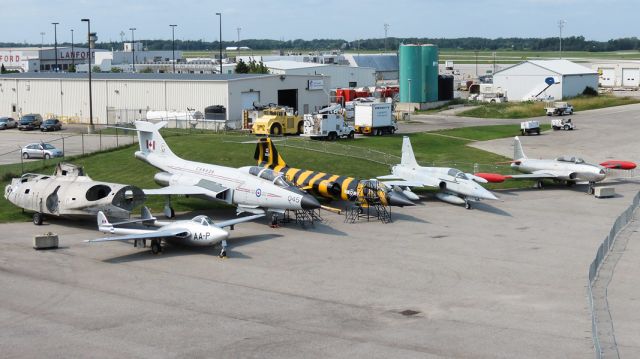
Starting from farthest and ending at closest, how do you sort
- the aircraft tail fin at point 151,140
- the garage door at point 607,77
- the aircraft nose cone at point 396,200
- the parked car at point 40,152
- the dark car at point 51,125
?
the garage door at point 607,77, the dark car at point 51,125, the parked car at point 40,152, the aircraft tail fin at point 151,140, the aircraft nose cone at point 396,200

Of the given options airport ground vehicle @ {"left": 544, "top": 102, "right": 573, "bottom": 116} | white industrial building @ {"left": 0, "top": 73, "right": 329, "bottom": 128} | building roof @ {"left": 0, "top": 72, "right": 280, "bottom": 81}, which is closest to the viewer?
white industrial building @ {"left": 0, "top": 73, "right": 329, "bottom": 128}

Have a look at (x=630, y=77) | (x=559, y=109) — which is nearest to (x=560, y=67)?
(x=559, y=109)

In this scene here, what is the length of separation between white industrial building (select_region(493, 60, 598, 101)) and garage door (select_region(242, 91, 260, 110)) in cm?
4458

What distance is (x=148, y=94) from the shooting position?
80.4 m

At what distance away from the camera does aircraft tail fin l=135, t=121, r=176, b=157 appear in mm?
43719

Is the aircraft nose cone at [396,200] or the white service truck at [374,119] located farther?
the white service truck at [374,119]

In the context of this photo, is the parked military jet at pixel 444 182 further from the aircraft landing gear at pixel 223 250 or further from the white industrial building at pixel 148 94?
the white industrial building at pixel 148 94

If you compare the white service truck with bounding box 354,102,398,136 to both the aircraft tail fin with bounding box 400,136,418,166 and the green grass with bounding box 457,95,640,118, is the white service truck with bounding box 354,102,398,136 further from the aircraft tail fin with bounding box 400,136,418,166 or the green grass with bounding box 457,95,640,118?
the green grass with bounding box 457,95,640,118

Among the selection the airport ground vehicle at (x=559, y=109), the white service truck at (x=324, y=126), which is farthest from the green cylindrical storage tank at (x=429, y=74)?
the white service truck at (x=324, y=126)

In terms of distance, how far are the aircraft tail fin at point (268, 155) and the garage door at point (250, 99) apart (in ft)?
118

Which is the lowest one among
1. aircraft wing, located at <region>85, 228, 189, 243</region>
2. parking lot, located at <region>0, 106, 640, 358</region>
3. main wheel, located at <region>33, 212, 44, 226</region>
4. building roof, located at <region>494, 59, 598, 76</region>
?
parking lot, located at <region>0, 106, 640, 358</region>

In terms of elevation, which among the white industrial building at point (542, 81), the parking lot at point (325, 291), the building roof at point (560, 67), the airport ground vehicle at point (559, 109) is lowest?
the parking lot at point (325, 291)

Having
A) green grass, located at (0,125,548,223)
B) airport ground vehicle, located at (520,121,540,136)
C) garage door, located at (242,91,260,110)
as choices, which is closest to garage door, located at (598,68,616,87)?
airport ground vehicle, located at (520,121,540,136)

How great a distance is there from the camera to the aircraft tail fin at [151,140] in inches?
1721
